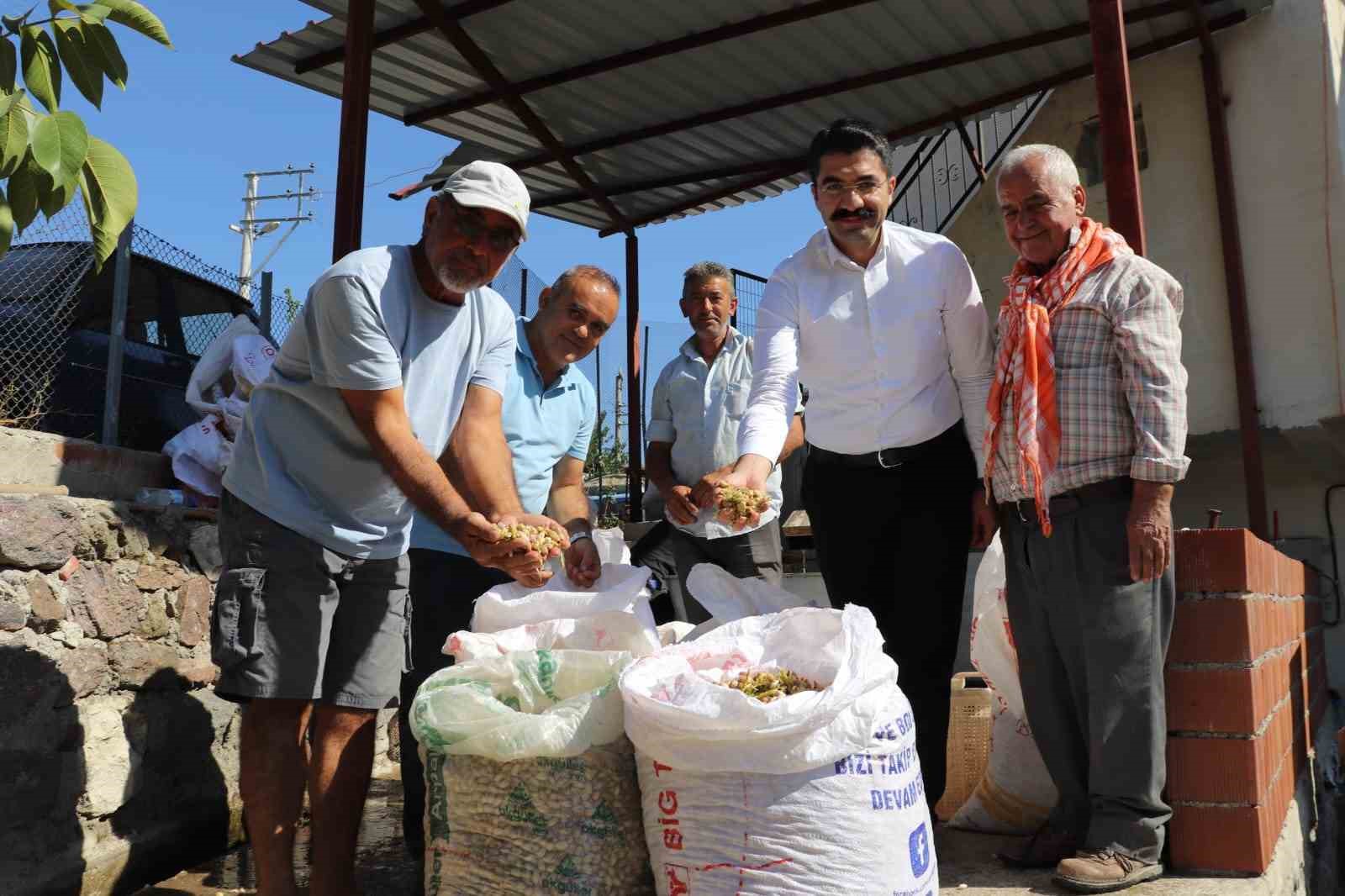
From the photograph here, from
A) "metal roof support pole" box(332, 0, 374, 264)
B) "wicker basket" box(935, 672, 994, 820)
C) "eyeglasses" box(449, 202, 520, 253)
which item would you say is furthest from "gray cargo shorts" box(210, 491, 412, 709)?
"metal roof support pole" box(332, 0, 374, 264)

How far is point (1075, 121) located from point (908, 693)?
7447mm

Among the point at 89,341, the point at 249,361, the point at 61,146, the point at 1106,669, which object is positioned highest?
the point at 89,341

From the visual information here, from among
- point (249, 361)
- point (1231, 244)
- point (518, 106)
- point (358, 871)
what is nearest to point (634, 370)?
point (518, 106)

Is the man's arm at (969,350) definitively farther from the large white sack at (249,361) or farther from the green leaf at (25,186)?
Result: the large white sack at (249,361)

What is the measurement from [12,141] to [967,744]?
3.12 meters

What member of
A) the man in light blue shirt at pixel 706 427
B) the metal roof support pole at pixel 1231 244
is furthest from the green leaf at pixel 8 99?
the metal roof support pole at pixel 1231 244

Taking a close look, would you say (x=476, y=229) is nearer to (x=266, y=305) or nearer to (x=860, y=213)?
(x=860, y=213)

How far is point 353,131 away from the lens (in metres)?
4.36

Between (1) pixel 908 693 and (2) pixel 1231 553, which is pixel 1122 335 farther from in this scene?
(1) pixel 908 693

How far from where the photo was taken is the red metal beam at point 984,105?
6.51m

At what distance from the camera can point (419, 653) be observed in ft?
10.2

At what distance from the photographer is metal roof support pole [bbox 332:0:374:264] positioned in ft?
14.0

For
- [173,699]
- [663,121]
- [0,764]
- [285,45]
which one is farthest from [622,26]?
[0,764]

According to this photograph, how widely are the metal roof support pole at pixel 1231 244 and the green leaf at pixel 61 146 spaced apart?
6734 millimetres
